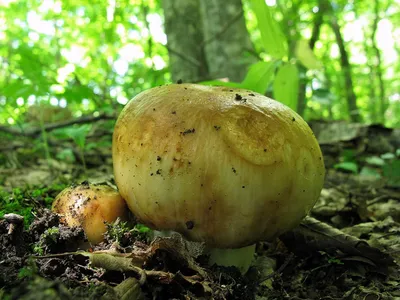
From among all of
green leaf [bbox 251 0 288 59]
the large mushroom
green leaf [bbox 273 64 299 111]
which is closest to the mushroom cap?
the large mushroom

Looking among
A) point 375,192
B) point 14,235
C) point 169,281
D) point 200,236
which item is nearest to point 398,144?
point 375,192

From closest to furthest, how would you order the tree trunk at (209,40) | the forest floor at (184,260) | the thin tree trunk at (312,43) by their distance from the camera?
the forest floor at (184,260), the tree trunk at (209,40), the thin tree trunk at (312,43)

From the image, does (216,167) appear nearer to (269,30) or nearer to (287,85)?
(269,30)

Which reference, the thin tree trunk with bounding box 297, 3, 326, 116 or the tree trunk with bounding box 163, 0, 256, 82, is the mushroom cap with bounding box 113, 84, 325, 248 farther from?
the thin tree trunk with bounding box 297, 3, 326, 116

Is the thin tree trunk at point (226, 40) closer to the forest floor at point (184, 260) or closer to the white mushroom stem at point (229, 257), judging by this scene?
the forest floor at point (184, 260)

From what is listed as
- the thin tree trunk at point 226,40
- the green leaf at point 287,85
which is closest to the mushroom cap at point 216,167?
the green leaf at point 287,85

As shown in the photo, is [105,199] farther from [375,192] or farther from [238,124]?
[375,192]
